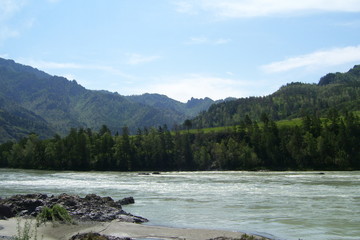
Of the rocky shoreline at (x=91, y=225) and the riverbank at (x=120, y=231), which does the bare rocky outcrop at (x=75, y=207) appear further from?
the riverbank at (x=120, y=231)

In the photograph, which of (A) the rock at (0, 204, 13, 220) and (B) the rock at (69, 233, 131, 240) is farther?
(A) the rock at (0, 204, 13, 220)

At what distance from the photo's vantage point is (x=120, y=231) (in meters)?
29.6

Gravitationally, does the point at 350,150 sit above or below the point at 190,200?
above

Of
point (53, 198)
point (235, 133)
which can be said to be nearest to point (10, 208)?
point (53, 198)

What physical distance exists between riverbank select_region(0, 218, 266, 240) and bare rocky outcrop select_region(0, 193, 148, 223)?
228 centimetres

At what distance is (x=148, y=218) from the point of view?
36688 mm

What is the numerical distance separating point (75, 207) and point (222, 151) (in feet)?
447

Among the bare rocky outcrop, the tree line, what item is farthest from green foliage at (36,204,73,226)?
the tree line

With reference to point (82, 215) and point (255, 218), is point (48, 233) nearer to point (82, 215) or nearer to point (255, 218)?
point (82, 215)

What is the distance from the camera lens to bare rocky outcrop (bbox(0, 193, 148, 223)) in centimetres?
3519

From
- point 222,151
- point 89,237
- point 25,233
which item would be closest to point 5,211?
point 89,237

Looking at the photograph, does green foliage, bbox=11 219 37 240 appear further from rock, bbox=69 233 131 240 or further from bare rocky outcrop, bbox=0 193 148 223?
bare rocky outcrop, bbox=0 193 148 223

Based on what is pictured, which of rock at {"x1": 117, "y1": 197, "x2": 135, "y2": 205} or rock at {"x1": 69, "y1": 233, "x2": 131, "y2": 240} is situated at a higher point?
rock at {"x1": 117, "y1": 197, "x2": 135, "y2": 205}

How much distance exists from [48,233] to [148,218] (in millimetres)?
10409
